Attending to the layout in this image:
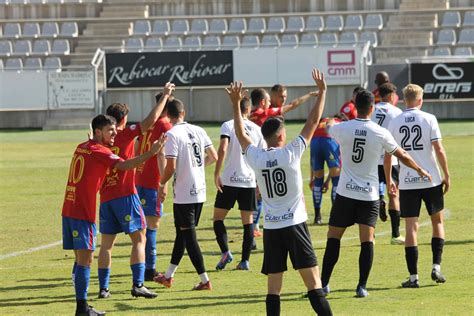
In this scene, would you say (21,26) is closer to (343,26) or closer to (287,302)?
(343,26)

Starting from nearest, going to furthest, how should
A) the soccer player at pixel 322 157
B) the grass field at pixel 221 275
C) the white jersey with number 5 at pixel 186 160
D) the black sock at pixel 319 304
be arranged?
1. the black sock at pixel 319 304
2. the grass field at pixel 221 275
3. the white jersey with number 5 at pixel 186 160
4. the soccer player at pixel 322 157

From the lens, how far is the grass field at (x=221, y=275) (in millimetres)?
10594

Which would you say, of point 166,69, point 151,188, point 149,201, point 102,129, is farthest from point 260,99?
point 166,69

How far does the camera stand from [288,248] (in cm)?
912

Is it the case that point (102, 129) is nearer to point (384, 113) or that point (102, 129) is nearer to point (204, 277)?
point (204, 277)

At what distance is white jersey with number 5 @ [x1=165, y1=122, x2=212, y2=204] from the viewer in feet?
38.8

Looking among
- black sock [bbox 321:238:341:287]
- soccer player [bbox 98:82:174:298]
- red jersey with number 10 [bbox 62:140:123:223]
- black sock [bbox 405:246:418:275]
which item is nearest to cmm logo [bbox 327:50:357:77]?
black sock [bbox 405:246:418:275]

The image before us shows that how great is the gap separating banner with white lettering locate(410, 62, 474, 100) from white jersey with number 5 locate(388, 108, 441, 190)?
26264 mm

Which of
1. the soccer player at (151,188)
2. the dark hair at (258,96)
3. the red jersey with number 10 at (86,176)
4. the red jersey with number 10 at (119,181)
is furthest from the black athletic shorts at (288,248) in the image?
the dark hair at (258,96)

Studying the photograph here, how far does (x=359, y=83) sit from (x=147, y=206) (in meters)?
26.5

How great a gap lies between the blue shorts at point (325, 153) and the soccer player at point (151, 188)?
5296 millimetres

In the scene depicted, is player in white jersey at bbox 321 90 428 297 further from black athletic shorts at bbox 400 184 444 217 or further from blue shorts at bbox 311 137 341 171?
blue shorts at bbox 311 137 341 171

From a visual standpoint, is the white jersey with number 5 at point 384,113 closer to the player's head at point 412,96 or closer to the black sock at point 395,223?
the black sock at point 395,223

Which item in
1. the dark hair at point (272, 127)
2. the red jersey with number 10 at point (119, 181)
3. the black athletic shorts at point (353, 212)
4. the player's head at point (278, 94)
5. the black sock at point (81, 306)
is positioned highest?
the dark hair at point (272, 127)
